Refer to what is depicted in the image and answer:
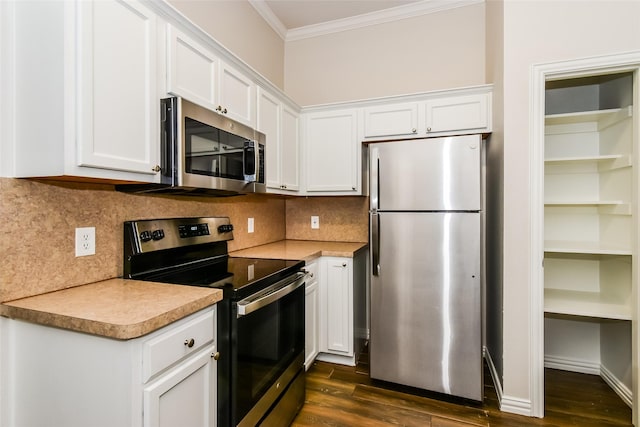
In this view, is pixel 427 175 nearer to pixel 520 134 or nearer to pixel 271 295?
pixel 520 134

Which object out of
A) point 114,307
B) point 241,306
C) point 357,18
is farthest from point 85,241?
point 357,18

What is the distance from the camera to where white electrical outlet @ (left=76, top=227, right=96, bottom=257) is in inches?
53.9

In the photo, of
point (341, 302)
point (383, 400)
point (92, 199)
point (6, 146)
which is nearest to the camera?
point (6, 146)

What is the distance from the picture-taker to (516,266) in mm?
1984

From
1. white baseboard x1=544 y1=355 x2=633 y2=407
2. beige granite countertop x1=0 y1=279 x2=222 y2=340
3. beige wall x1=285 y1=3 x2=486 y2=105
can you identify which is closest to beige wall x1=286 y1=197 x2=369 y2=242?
beige wall x1=285 y1=3 x2=486 y2=105

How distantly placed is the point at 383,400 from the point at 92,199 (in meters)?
2.00

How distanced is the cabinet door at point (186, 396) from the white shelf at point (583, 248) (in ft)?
6.77

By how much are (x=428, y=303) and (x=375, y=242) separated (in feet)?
1.68

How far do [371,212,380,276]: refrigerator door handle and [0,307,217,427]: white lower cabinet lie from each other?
1226 mm

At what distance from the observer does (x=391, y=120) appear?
2635 mm

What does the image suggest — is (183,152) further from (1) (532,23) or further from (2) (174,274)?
(1) (532,23)

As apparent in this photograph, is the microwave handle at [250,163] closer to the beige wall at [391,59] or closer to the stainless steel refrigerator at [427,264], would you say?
the stainless steel refrigerator at [427,264]

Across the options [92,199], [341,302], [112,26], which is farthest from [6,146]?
[341,302]

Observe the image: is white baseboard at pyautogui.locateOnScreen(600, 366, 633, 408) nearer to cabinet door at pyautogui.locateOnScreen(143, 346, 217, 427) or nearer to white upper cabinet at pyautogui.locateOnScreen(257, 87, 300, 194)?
cabinet door at pyautogui.locateOnScreen(143, 346, 217, 427)
